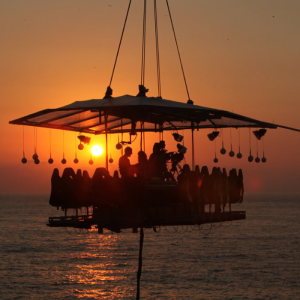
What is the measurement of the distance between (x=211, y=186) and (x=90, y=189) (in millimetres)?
2988

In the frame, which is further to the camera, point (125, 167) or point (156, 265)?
point (156, 265)

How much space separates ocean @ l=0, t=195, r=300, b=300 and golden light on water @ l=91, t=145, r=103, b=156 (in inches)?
1465

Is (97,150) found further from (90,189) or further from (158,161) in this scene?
(158,161)

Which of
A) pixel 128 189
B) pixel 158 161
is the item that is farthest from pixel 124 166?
pixel 158 161

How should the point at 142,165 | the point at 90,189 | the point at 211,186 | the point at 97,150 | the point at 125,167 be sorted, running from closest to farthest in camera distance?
1. the point at 125,167
2. the point at 90,189
3. the point at 142,165
4. the point at 211,186
5. the point at 97,150

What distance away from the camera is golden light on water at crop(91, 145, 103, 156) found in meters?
16.4

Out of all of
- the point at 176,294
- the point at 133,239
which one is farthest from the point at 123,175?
the point at 133,239

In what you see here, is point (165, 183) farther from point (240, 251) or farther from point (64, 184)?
point (240, 251)

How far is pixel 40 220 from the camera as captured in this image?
467 ft

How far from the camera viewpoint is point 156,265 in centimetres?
7600

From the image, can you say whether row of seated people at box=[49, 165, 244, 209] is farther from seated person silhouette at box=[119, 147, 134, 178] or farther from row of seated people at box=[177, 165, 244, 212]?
seated person silhouette at box=[119, 147, 134, 178]

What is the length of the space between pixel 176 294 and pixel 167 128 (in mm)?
43103

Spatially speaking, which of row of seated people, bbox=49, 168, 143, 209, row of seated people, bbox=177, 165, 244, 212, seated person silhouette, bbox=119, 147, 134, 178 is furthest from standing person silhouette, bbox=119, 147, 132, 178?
row of seated people, bbox=177, 165, 244, 212

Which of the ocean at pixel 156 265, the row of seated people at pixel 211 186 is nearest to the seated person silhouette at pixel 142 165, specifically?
the row of seated people at pixel 211 186
